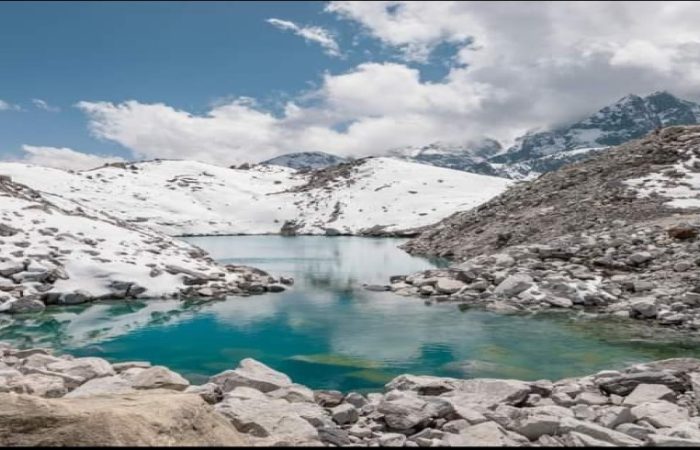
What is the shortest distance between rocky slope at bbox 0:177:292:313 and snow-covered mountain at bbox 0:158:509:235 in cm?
6500

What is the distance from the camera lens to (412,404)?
11.9 metres

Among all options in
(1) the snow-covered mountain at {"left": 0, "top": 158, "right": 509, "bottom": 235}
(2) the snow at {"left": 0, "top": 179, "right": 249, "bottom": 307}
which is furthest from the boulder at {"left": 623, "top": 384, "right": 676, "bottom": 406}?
(1) the snow-covered mountain at {"left": 0, "top": 158, "right": 509, "bottom": 235}

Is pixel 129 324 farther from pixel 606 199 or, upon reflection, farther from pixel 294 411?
pixel 606 199

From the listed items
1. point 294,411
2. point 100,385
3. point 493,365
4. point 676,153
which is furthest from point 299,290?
point 676,153

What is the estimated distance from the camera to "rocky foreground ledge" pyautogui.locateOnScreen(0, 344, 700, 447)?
8.18 meters

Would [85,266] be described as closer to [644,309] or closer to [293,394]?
[293,394]

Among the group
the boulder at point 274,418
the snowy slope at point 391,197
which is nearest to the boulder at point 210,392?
the boulder at point 274,418

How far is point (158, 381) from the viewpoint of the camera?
14164 mm

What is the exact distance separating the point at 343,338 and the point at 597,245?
72.3ft

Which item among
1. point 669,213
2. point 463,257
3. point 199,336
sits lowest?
point 199,336

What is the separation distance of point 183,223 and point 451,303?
85.7 m

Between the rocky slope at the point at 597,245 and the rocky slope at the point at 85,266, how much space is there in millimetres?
12388

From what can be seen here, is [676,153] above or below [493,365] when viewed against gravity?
above

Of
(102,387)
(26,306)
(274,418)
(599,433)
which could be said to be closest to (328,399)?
(274,418)
